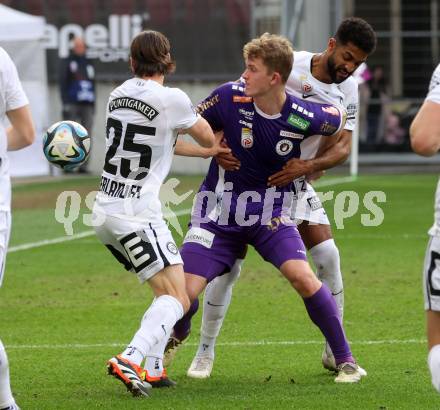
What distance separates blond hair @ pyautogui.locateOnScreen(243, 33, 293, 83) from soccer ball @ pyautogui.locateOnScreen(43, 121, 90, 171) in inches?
50.8

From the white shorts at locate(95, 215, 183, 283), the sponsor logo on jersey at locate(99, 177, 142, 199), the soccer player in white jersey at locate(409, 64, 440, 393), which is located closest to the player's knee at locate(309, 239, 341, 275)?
the white shorts at locate(95, 215, 183, 283)

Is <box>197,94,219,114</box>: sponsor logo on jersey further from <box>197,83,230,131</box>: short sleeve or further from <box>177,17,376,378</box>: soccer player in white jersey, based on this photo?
<box>177,17,376,378</box>: soccer player in white jersey

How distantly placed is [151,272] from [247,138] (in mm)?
1206

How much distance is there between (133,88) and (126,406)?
1.90m

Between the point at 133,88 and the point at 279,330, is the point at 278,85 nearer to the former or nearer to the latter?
the point at 133,88

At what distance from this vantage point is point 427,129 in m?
5.62

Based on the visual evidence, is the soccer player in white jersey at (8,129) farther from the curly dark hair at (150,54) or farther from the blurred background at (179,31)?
the blurred background at (179,31)

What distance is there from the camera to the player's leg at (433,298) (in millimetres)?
5984

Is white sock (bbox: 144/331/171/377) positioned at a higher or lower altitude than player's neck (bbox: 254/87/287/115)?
lower

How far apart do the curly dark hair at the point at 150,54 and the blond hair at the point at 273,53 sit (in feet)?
1.90

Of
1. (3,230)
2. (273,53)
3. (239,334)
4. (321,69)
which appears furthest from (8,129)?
(239,334)

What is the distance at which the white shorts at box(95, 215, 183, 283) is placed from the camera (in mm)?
7555

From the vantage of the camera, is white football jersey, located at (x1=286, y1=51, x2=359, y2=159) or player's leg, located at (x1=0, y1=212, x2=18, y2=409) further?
white football jersey, located at (x1=286, y1=51, x2=359, y2=159)

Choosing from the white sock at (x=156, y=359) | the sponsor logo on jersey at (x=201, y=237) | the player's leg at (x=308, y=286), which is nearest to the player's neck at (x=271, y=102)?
the player's leg at (x=308, y=286)
